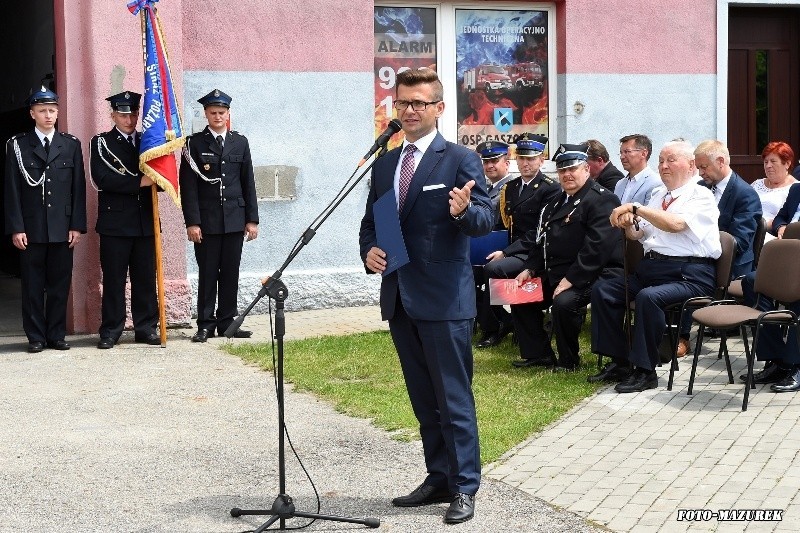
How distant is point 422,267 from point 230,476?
67.3 inches

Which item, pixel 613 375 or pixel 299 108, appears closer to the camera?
pixel 613 375

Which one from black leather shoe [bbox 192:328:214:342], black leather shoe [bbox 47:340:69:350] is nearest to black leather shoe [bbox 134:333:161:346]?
black leather shoe [bbox 192:328:214:342]

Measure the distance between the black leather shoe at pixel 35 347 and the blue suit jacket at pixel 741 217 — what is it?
230 inches

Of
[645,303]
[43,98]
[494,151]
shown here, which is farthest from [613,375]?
[43,98]

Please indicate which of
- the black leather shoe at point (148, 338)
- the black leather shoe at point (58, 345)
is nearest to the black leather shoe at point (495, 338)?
the black leather shoe at point (148, 338)

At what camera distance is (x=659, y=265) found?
904 centimetres

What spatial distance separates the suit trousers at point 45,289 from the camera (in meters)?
11.0

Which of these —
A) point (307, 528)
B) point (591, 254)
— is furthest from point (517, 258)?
point (307, 528)

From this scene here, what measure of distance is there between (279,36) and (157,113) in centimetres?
217

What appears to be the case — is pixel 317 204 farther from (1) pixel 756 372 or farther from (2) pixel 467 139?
Result: (1) pixel 756 372

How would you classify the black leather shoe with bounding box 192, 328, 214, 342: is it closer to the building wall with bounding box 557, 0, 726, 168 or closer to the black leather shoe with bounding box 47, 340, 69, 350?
the black leather shoe with bounding box 47, 340, 69, 350

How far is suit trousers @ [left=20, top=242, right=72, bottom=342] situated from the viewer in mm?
11023

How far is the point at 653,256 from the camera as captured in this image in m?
9.12

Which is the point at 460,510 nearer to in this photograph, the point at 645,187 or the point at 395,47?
the point at 645,187
